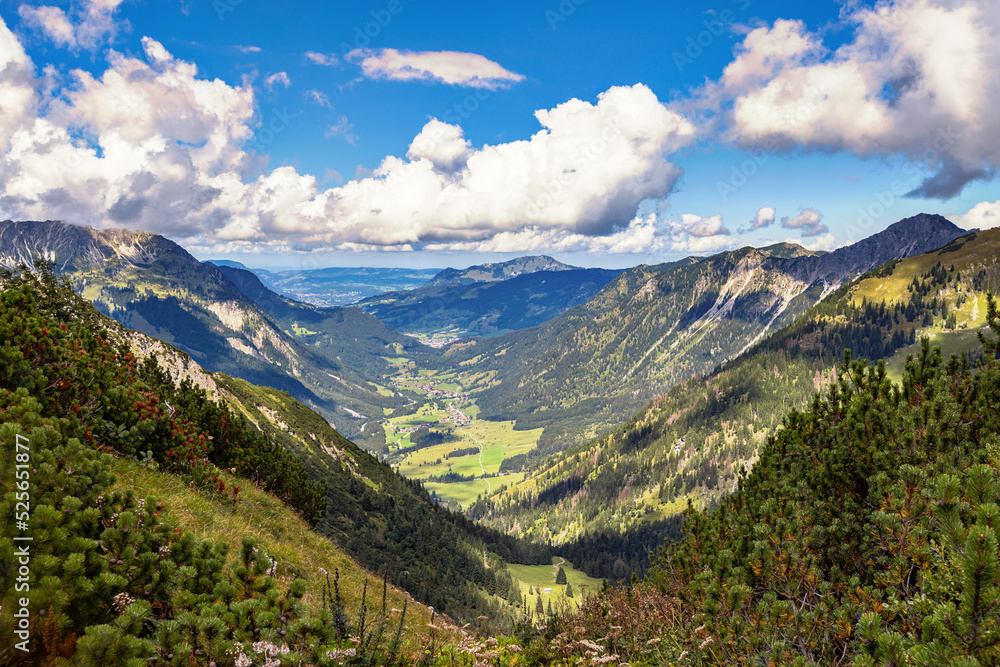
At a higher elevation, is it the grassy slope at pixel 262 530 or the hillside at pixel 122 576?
the hillside at pixel 122 576

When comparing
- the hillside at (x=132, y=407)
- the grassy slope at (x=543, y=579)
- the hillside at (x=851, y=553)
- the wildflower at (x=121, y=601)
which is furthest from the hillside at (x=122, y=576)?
the grassy slope at (x=543, y=579)

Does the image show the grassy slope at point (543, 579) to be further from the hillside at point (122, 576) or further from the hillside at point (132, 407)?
the hillside at point (122, 576)

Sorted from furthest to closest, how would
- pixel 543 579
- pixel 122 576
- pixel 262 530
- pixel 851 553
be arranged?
pixel 543 579 < pixel 262 530 < pixel 851 553 < pixel 122 576

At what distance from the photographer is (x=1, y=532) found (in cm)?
568

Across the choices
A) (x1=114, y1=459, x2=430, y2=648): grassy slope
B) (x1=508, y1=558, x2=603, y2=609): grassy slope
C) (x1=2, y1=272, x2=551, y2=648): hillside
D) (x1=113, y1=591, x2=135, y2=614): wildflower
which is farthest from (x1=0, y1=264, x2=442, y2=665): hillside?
(x1=508, y1=558, x2=603, y2=609): grassy slope

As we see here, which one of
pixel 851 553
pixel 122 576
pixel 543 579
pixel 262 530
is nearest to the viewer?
pixel 122 576

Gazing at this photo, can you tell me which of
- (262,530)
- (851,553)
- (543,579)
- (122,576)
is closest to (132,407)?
(262,530)

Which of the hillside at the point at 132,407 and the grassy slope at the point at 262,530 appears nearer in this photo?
the grassy slope at the point at 262,530

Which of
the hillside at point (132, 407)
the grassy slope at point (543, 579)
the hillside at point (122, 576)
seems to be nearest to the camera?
the hillside at point (122, 576)

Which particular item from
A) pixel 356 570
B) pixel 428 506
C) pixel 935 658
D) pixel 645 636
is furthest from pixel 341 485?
pixel 935 658

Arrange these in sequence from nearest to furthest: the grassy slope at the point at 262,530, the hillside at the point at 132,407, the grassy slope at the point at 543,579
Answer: the grassy slope at the point at 262,530 < the hillside at the point at 132,407 < the grassy slope at the point at 543,579

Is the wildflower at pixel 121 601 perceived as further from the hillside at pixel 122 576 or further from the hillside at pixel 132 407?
the hillside at pixel 132 407

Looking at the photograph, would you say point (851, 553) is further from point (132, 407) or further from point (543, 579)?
point (543, 579)

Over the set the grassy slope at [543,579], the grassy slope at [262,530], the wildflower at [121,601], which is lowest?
the grassy slope at [543,579]
